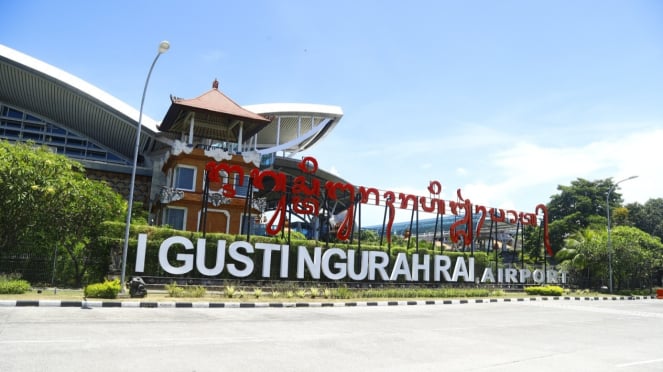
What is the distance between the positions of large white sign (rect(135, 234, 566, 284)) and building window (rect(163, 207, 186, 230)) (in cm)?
943

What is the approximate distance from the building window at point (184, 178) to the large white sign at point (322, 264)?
10267 mm

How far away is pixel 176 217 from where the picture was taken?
104ft

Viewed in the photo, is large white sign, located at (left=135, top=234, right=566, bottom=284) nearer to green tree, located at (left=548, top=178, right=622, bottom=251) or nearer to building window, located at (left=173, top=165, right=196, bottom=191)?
building window, located at (left=173, top=165, right=196, bottom=191)

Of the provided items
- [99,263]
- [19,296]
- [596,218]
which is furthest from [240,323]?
[596,218]

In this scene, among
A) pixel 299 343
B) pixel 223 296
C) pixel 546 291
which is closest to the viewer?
pixel 299 343

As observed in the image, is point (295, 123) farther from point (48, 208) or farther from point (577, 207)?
point (577, 207)

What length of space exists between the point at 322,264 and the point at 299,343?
651 inches

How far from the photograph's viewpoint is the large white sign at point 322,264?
2214cm

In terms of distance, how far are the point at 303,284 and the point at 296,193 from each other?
190 inches

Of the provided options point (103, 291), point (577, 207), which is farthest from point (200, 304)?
point (577, 207)

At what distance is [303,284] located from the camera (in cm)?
2498

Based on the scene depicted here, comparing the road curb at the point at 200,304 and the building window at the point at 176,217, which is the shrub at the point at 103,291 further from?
the building window at the point at 176,217

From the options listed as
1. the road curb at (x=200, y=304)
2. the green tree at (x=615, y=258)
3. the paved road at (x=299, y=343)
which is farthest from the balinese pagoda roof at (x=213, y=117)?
the green tree at (x=615, y=258)

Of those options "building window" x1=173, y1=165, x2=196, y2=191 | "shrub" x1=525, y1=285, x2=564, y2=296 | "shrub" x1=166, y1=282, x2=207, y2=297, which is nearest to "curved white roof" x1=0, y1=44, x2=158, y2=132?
"building window" x1=173, y1=165, x2=196, y2=191
